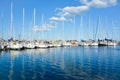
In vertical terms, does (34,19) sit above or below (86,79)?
above

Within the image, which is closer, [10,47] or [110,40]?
[10,47]

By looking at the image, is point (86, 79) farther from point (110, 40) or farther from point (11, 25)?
point (110, 40)

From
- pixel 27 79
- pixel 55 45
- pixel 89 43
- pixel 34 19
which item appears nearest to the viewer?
pixel 27 79

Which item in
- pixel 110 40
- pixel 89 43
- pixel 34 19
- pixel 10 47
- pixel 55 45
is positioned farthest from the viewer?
pixel 110 40

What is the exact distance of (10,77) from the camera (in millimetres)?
29922

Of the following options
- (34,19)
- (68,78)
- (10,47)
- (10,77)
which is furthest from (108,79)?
(34,19)

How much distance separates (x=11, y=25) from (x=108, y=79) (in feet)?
231

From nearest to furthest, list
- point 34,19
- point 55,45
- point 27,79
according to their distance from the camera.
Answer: point 27,79, point 34,19, point 55,45

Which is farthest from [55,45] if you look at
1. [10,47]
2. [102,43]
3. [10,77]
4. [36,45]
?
[10,77]

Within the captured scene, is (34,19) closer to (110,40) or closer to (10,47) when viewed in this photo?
(10,47)

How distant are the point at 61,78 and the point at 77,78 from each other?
230 cm

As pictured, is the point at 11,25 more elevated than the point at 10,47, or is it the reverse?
the point at 11,25

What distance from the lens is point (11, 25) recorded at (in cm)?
9288

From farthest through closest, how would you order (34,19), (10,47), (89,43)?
(89,43) < (34,19) < (10,47)
